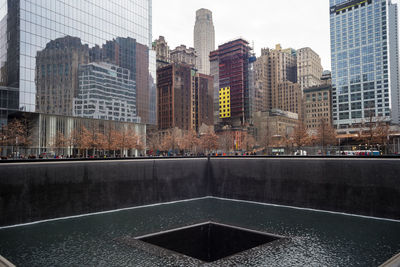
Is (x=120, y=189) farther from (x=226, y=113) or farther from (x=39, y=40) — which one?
(x=226, y=113)

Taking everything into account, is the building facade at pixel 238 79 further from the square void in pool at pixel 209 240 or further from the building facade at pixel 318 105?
the square void in pool at pixel 209 240

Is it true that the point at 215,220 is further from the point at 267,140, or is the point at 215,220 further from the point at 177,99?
the point at 177,99

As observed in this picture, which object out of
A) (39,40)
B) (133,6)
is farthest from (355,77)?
(39,40)

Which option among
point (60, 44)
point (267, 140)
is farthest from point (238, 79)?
point (60, 44)

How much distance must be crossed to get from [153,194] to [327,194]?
1239cm

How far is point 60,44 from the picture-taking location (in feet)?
204

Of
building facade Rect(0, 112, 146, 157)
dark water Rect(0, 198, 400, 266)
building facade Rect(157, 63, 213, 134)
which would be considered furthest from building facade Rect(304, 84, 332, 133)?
dark water Rect(0, 198, 400, 266)

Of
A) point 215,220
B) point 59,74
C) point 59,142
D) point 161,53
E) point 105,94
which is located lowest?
point 215,220

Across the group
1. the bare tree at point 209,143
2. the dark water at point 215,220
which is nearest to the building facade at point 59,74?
the bare tree at point 209,143

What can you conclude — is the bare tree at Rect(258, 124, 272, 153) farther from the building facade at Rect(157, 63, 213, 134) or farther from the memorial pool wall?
the building facade at Rect(157, 63, 213, 134)

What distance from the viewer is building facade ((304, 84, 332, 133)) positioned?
158750mm

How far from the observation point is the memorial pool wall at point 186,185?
18.3 metres

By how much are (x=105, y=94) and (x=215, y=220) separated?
190 ft

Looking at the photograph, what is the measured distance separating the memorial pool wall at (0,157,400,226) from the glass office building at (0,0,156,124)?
43.1 meters
